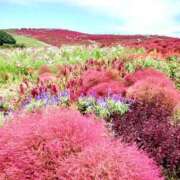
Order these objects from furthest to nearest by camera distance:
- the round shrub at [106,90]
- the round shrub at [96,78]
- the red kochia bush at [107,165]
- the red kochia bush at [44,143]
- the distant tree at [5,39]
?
the distant tree at [5,39] < the round shrub at [96,78] < the round shrub at [106,90] < the red kochia bush at [44,143] < the red kochia bush at [107,165]

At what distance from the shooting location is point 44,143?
543cm

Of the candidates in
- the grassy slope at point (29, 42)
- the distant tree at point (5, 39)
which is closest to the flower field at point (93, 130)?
the distant tree at point (5, 39)

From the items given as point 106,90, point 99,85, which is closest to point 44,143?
point 106,90

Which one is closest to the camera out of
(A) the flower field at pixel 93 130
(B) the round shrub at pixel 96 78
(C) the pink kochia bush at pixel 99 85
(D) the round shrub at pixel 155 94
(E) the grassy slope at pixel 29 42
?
(A) the flower field at pixel 93 130

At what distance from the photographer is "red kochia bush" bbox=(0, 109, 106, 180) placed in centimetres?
534

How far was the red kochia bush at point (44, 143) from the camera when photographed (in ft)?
17.5

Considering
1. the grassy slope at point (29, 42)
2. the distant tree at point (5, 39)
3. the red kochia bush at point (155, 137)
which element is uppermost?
the red kochia bush at point (155, 137)

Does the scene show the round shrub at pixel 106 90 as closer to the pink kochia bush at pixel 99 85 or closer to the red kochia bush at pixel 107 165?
the pink kochia bush at pixel 99 85

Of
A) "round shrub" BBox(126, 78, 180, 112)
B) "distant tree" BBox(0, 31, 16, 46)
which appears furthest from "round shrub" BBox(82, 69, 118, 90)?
"distant tree" BBox(0, 31, 16, 46)

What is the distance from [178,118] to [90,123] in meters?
3.14

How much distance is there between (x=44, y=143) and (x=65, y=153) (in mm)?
207

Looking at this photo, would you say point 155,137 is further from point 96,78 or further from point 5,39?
point 5,39

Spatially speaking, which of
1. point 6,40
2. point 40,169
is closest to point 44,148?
point 40,169

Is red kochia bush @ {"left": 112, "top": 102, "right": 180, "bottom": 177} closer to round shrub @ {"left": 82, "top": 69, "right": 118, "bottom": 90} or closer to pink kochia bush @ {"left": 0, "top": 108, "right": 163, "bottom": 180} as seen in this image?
pink kochia bush @ {"left": 0, "top": 108, "right": 163, "bottom": 180}
